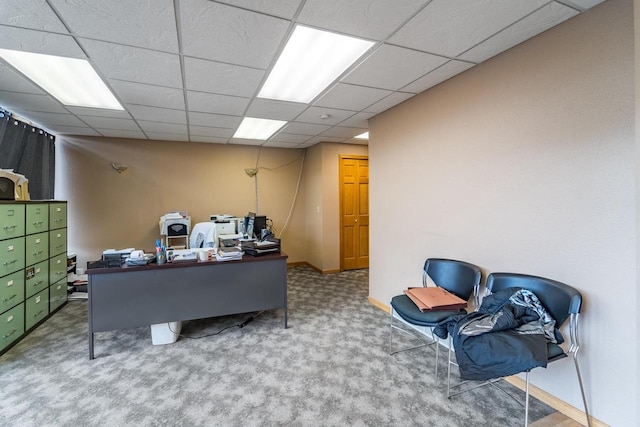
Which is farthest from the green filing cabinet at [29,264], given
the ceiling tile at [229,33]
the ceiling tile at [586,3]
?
the ceiling tile at [586,3]

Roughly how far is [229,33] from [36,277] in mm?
3451

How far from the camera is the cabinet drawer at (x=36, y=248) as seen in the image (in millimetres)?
3018

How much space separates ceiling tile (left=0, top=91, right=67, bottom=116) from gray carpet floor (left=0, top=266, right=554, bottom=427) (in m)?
2.48

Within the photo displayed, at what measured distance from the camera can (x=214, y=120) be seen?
382cm

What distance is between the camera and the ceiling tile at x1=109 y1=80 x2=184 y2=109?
2.65 m

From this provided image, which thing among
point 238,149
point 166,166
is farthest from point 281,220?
point 166,166

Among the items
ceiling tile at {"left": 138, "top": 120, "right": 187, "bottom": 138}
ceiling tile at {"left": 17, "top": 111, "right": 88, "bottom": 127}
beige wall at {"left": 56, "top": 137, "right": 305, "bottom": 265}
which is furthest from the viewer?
beige wall at {"left": 56, "top": 137, "right": 305, "bottom": 265}

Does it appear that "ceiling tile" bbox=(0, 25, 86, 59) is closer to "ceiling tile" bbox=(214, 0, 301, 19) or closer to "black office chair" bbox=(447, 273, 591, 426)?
"ceiling tile" bbox=(214, 0, 301, 19)

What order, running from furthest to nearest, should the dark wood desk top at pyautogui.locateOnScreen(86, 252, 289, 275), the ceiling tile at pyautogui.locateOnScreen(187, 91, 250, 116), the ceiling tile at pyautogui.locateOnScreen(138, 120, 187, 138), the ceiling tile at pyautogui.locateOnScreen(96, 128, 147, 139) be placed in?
the ceiling tile at pyautogui.locateOnScreen(96, 128, 147, 139), the ceiling tile at pyautogui.locateOnScreen(138, 120, 187, 138), the ceiling tile at pyautogui.locateOnScreen(187, 91, 250, 116), the dark wood desk top at pyautogui.locateOnScreen(86, 252, 289, 275)

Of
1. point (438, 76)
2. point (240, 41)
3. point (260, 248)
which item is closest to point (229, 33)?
point (240, 41)

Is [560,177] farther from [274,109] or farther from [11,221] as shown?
[11,221]

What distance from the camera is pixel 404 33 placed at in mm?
1882

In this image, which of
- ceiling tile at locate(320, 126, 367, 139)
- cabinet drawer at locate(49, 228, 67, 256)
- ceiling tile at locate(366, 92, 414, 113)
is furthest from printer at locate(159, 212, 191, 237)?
ceiling tile at locate(366, 92, 414, 113)

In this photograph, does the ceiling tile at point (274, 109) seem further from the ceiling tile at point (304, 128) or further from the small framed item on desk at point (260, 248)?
the small framed item on desk at point (260, 248)
